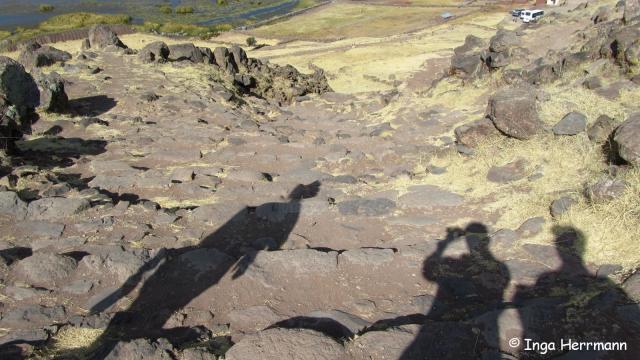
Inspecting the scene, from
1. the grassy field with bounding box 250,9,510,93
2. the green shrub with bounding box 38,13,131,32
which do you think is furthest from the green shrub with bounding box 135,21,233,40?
the green shrub with bounding box 38,13,131,32

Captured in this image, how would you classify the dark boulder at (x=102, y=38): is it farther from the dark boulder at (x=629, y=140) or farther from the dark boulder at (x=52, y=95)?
the dark boulder at (x=629, y=140)

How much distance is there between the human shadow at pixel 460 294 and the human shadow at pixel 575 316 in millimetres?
364

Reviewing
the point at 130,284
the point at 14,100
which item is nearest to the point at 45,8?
the point at 14,100

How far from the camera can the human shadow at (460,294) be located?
4.86m

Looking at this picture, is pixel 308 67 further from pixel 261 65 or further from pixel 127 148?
pixel 127 148

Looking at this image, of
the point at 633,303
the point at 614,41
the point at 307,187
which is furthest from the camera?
the point at 614,41

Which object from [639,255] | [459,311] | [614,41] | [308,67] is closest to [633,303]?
[639,255]

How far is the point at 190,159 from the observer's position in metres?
12.5

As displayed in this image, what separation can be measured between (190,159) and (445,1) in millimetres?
71419

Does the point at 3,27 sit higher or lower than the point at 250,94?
higher

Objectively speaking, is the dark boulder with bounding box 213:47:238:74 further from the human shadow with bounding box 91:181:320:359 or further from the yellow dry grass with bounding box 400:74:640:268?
the human shadow with bounding box 91:181:320:359

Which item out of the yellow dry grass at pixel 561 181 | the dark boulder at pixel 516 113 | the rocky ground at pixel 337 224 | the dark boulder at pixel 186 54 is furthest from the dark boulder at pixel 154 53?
the dark boulder at pixel 516 113

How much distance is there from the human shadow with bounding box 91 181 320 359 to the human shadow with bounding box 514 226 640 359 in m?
3.58

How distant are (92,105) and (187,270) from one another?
11556 mm
